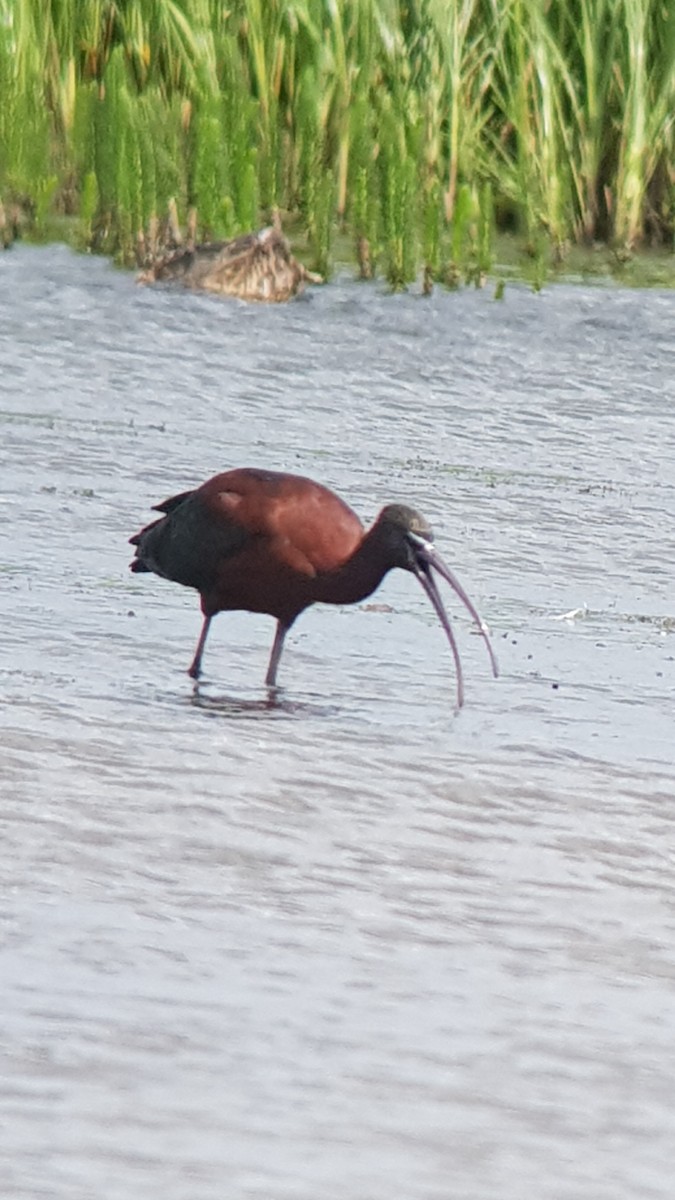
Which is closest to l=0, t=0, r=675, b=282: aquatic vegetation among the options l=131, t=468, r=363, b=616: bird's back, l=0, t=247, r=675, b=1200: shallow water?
l=0, t=247, r=675, b=1200: shallow water

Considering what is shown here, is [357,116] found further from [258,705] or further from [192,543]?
[258,705]

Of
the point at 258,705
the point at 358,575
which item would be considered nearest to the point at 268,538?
the point at 358,575

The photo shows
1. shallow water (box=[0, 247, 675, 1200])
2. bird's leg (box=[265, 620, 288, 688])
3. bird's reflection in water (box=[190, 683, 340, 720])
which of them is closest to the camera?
shallow water (box=[0, 247, 675, 1200])

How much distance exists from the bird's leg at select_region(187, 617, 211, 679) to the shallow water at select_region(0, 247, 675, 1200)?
0.30ft

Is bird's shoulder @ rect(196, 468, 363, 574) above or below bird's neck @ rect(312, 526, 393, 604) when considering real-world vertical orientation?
above

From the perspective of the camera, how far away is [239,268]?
450 inches

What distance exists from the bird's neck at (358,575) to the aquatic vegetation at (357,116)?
5.59m

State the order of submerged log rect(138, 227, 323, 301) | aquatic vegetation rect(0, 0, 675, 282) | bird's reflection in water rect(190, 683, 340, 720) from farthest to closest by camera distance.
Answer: aquatic vegetation rect(0, 0, 675, 282), submerged log rect(138, 227, 323, 301), bird's reflection in water rect(190, 683, 340, 720)

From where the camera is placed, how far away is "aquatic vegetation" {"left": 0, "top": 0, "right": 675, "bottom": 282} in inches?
460

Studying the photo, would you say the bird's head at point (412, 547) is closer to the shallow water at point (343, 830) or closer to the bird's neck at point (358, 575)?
the bird's neck at point (358, 575)

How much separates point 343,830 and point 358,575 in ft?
4.53

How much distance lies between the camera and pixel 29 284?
1156 cm

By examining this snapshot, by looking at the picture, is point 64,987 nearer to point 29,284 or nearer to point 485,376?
point 485,376

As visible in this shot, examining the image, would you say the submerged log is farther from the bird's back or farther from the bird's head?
the bird's head
